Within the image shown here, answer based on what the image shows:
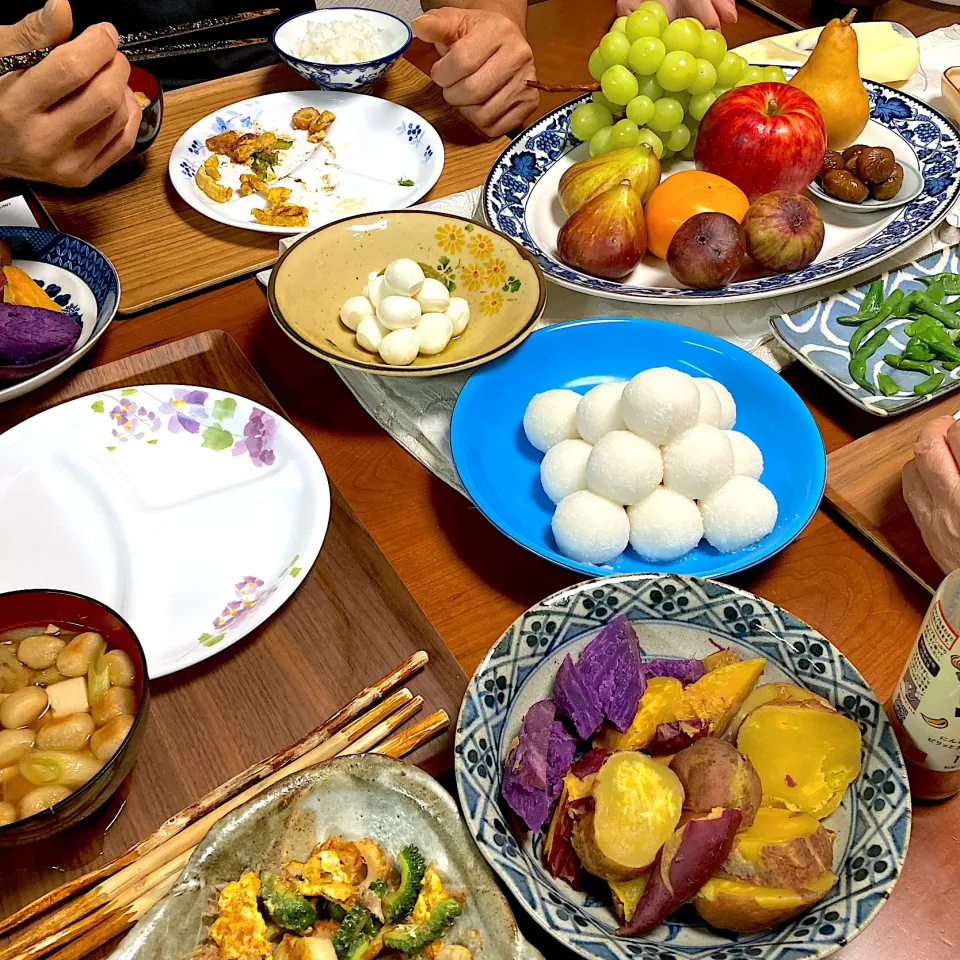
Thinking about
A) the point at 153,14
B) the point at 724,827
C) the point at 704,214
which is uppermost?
the point at 153,14

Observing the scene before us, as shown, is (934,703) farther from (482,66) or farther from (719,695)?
(482,66)

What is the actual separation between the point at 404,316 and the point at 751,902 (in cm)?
69

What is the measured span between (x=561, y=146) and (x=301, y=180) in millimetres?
435

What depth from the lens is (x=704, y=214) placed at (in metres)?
1.05

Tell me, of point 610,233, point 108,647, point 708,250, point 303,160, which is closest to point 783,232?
point 708,250

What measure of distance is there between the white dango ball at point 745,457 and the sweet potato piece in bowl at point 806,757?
296 mm

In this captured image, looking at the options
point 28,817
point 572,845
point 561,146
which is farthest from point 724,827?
point 561,146

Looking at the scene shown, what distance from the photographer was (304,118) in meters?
1.45

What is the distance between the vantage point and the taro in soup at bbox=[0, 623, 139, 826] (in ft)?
2.02

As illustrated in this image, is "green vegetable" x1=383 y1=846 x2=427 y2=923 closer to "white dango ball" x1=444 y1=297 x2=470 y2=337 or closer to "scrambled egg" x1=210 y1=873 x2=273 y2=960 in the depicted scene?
"scrambled egg" x1=210 y1=873 x2=273 y2=960

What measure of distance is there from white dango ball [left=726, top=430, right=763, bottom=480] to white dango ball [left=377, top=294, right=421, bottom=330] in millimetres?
386

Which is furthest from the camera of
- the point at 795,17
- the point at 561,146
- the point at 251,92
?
the point at 795,17

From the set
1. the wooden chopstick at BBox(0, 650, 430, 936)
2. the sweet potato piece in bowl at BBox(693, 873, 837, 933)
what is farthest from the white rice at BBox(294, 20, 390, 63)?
the sweet potato piece in bowl at BBox(693, 873, 837, 933)

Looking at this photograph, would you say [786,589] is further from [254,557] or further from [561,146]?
[561,146]
